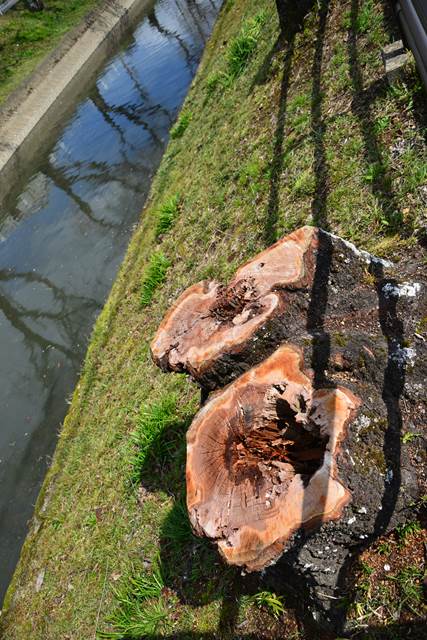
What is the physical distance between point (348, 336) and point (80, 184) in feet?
37.1

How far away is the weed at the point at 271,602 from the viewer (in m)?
2.69

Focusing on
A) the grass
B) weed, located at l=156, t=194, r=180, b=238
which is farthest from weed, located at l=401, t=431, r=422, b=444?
the grass

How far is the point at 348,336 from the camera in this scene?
2549 mm

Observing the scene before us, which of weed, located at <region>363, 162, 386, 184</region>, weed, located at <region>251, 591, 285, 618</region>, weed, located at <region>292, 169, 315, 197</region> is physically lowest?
weed, located at <region>251, 591, 285, 618</region>

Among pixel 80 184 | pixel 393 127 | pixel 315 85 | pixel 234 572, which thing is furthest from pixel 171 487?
pixel 80 184

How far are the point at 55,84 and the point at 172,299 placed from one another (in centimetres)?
1628

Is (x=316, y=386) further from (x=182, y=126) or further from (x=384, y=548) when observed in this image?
(x=182, y=126)

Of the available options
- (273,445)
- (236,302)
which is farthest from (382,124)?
(273,445)

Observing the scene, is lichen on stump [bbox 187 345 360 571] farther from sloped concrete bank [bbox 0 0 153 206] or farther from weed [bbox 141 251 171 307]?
sloped concrete bank [bbox 0 0 153 206]

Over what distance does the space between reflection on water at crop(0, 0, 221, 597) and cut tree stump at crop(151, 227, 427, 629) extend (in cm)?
507

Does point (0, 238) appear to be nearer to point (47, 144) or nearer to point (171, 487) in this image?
point (47, 144)

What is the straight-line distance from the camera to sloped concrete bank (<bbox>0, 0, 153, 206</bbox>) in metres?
15.9

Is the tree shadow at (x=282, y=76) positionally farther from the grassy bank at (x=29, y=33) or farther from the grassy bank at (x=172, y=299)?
the grassy bank at (x=29, y=33)

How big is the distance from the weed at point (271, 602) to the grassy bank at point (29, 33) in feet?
63.5
